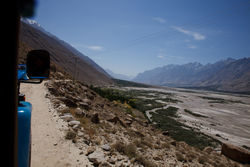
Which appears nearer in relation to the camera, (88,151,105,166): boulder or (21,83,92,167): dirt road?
(21,83,92,167): dirt road

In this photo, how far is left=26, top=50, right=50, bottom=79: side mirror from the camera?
6.18 ft

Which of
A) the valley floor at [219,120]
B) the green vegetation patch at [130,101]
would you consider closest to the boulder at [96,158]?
→ the valley floor at [219,120]

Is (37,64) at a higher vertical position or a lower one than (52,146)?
higher

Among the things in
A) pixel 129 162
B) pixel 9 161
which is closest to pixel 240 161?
pixel 129 162

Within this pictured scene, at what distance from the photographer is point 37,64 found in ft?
6.40

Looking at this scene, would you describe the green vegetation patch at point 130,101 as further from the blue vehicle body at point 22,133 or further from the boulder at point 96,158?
the blue vehicle body at point 22,133

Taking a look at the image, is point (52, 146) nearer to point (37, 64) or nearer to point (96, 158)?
point (96, 158)

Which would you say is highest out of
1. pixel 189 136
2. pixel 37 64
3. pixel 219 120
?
pixel 37 64

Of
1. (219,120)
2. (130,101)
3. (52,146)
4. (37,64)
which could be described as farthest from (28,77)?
(219,120)

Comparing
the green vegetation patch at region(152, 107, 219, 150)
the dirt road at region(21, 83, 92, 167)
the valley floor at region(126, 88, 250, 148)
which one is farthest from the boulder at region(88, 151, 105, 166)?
the valley floor at region(126, 88, 250, 148)

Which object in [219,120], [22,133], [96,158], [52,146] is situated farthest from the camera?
[219,120]

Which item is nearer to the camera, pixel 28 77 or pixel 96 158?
pixel 28 77

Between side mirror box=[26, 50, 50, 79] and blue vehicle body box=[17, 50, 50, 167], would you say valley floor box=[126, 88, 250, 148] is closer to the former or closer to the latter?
blue vehicle body box=[17, 50, 50, 167]

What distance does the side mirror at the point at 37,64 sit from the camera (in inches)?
74.2
